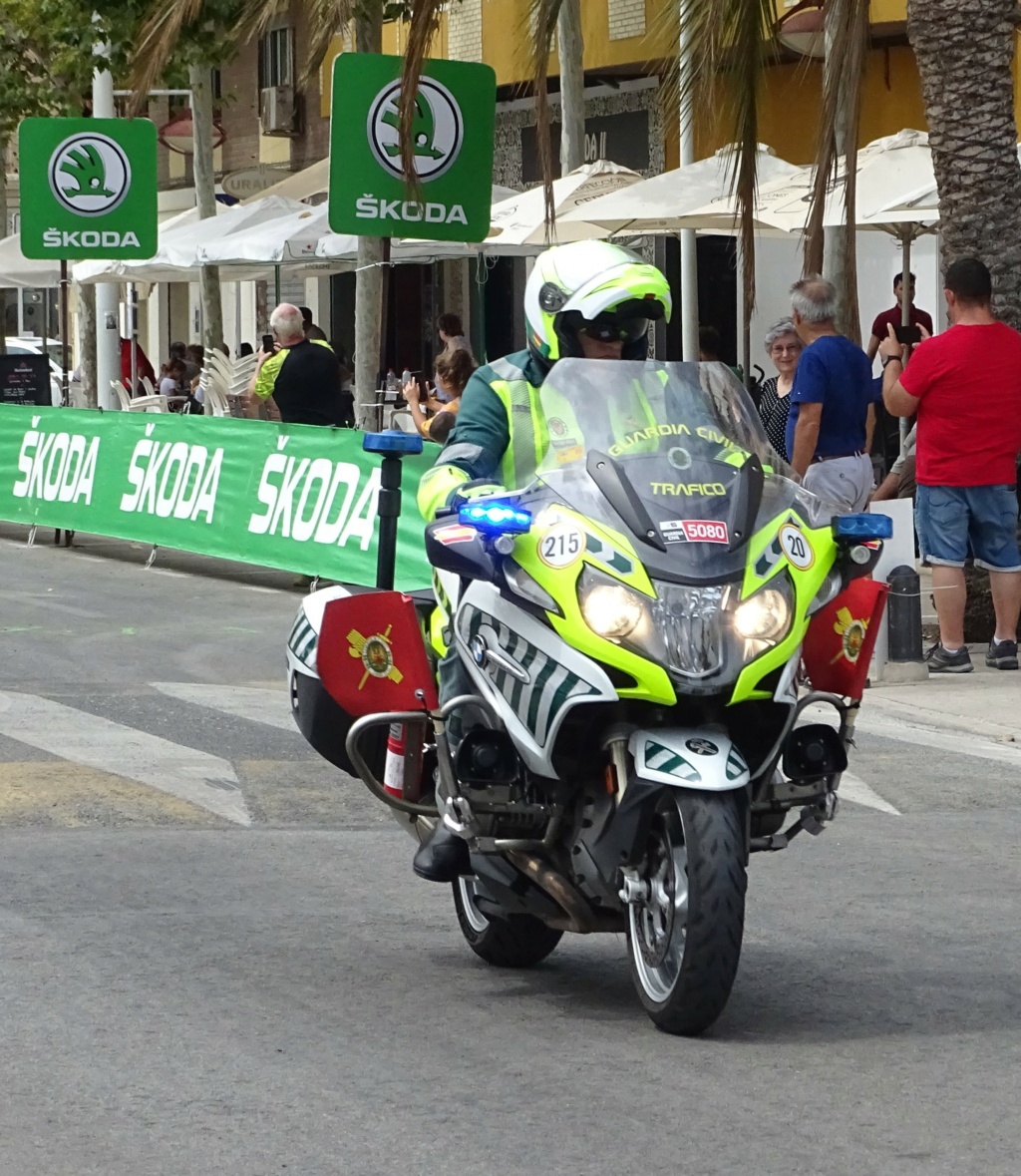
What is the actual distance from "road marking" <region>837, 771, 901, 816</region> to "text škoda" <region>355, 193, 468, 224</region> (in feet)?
20.2

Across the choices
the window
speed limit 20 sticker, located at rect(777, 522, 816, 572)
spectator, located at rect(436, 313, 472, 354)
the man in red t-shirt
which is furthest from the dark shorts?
the window

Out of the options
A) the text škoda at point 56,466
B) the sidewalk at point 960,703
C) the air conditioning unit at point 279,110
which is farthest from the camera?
the air conditioning unit at point 279,110

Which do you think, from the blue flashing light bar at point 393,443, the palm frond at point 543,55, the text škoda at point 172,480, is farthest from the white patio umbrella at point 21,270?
the blue flashing light bar at point 393,443

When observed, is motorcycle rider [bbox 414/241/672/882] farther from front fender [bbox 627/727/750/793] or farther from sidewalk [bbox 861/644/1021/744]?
sidewalk [bbox 861/644/1021/744]

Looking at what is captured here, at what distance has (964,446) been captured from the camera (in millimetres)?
11680

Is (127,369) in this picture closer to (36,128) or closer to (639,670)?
(36,128)

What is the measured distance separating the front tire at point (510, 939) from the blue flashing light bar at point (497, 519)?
132 cm

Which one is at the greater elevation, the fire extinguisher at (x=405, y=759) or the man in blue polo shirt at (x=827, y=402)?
the man in blue polo shirt at (x=827, y=402)

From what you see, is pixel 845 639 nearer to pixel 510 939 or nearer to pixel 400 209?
pixel 510 939

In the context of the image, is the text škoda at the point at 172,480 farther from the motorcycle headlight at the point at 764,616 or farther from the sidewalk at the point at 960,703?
the motorcycle headlight at the point at 764,616

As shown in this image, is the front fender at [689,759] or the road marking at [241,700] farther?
the road marking at [241,700]

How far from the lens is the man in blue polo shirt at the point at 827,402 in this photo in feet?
38.5

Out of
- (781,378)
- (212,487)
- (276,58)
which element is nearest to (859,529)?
(781,378)

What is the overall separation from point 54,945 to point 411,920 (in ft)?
3.41
